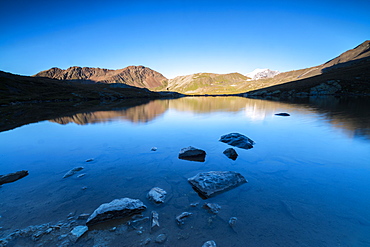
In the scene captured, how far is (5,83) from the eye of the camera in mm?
98312

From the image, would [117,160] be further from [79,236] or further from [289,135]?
[289,135]

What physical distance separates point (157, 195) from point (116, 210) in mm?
1889

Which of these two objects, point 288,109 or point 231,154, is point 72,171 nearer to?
point 231,154

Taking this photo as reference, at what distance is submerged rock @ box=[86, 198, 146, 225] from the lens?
19.8 ft

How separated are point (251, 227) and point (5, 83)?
148m

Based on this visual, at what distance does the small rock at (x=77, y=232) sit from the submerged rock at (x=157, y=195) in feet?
8.65

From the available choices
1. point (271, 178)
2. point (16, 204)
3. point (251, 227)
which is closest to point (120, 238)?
point (251, 227)


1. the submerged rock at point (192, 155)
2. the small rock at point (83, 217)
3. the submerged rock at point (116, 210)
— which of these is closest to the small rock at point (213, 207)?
the submerged rock at point (116, 210)

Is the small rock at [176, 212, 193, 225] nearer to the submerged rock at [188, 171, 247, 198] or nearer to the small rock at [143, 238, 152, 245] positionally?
the small rock at [143, 238, 152, 245]

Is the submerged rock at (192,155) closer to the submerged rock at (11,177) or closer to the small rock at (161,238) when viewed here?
the small rock at (161,238)

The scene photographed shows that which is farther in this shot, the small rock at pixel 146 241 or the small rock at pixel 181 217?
the small rock at pixel 181 217

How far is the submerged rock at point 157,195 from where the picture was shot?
23.9ft

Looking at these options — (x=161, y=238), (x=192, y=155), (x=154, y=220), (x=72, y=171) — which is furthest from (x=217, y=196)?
(x=72, y=171)

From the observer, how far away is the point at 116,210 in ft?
20.5
